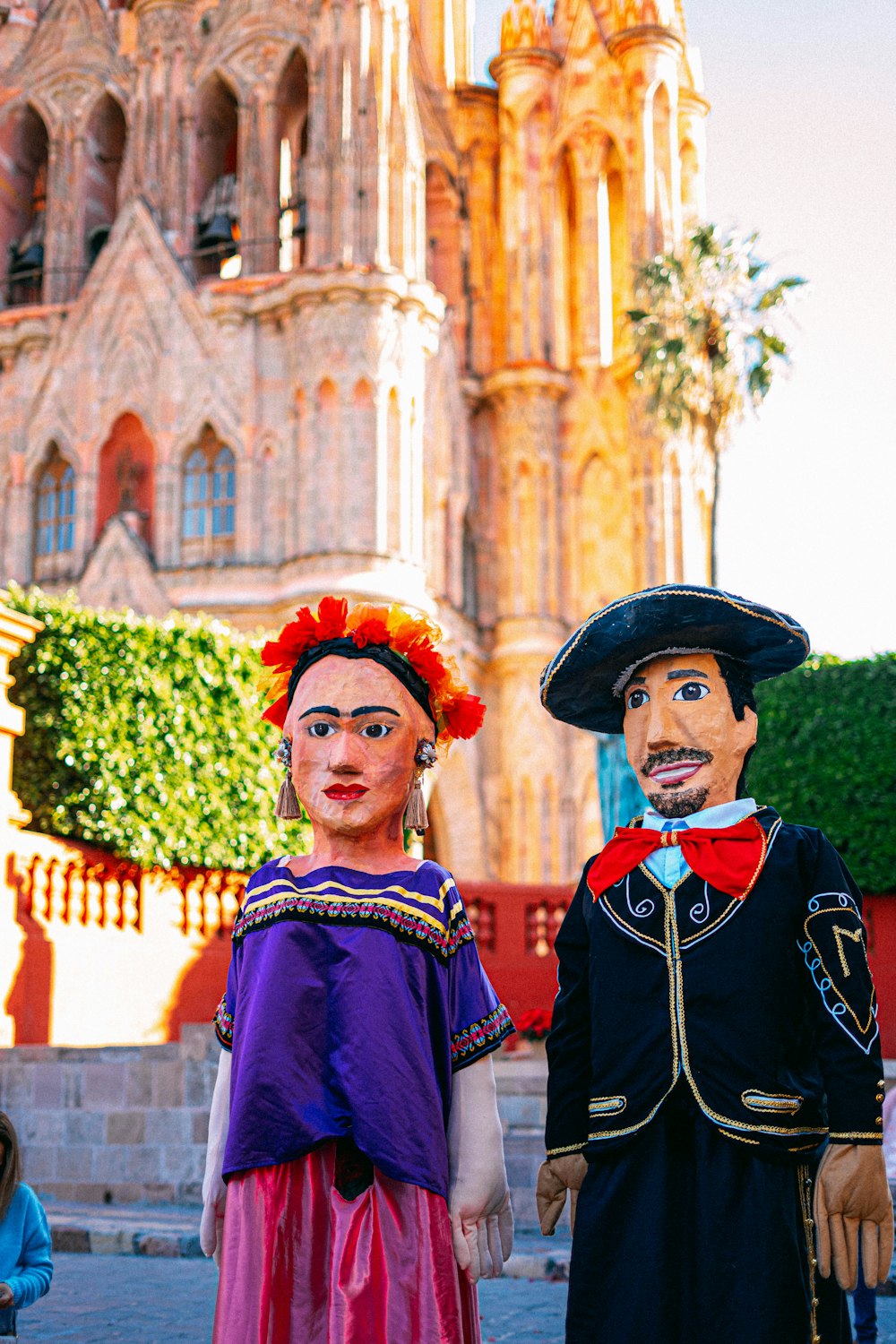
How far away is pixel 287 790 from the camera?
4770 millimetres

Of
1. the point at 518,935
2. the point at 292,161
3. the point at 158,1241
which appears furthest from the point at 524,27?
the point at 158,1241

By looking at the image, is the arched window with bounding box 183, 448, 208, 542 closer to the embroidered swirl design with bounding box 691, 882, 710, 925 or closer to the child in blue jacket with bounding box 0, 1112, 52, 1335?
the child in blue jacket with bounding box 0, 1112, 52, 1335

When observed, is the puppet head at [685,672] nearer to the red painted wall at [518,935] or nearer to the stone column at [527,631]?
the red painted wall at [518,935]

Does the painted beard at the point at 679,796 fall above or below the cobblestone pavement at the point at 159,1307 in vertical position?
above

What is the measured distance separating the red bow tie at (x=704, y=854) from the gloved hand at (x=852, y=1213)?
671 mm

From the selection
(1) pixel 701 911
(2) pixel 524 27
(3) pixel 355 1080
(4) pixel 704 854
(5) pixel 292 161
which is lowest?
(3) pixel 355 1080

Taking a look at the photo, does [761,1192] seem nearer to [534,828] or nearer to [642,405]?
[534,828]

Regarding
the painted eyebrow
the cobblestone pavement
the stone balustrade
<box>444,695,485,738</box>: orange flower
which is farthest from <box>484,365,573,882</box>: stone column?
the painted eyebrow

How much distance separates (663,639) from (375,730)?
2.70 feet

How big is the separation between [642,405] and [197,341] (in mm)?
7825

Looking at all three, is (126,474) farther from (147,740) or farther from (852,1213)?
(852,1213)

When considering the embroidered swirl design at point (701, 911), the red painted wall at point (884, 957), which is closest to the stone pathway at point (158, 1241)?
the embroidered swirl design at point (701, 911)

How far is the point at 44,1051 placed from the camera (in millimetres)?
11539

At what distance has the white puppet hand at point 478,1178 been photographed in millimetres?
4086
